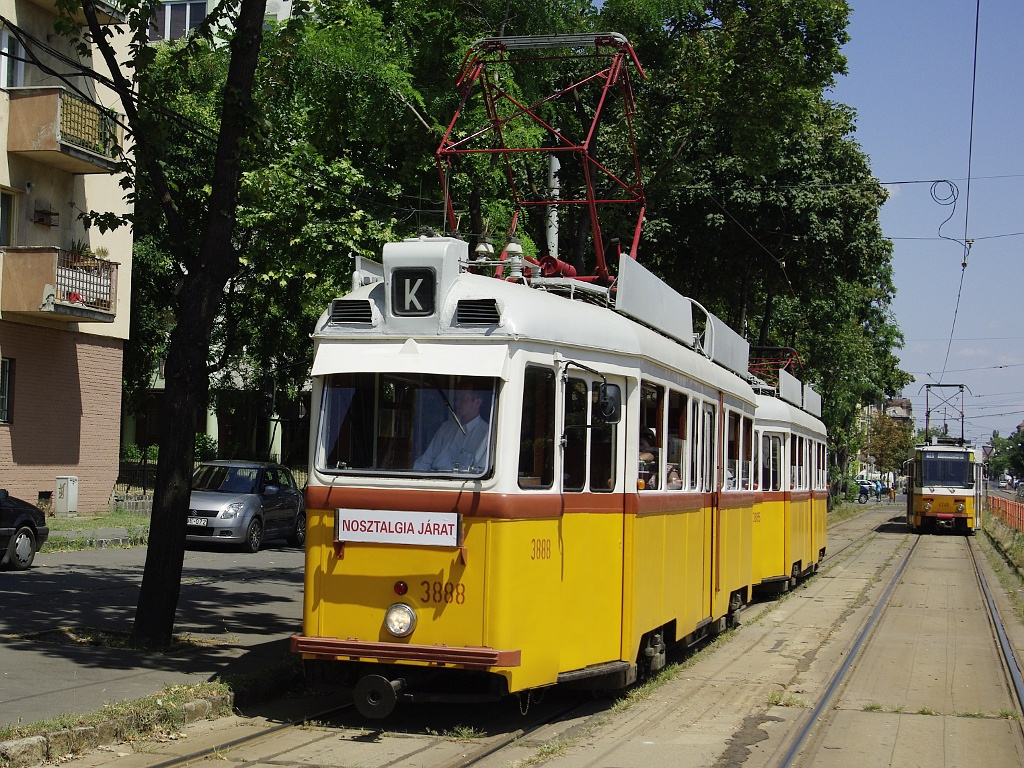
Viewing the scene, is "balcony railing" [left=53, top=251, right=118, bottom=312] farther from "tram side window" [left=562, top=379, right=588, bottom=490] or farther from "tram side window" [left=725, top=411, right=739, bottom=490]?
"tram side window" [left=562, top=379, right=588, bottom=490]

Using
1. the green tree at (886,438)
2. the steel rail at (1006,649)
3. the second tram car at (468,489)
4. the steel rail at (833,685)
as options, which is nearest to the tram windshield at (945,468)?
the steel rail at (1006,649)

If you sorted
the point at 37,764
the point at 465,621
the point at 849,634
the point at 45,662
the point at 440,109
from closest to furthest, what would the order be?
the point at 37,764 < the point at 465,621 < the point at 45,662 < the point at 849,634 < the point at 440,109

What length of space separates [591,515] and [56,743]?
3747 mm

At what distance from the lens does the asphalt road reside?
27.6ft

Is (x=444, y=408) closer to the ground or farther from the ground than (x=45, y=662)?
farther from the ground

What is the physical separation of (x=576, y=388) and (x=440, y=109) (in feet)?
27.5

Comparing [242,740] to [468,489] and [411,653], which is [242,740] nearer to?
[411,653]

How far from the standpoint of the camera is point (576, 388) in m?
8.57

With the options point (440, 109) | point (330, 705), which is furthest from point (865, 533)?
point (330, 705)

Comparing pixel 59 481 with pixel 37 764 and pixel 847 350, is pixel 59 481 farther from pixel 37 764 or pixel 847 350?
pixel 847 350

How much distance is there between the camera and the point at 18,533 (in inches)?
648

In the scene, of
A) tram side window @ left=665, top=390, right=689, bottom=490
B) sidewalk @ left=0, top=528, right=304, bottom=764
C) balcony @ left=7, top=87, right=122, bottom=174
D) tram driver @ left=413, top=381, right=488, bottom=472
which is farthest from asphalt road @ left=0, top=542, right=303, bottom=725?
balcony @ left=7, top=87, right=122, bottom=174

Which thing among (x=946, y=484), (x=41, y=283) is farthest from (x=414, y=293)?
(x=946, y=484)

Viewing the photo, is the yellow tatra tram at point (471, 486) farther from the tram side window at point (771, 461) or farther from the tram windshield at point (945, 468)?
the tram windshield at point (945, 468)
